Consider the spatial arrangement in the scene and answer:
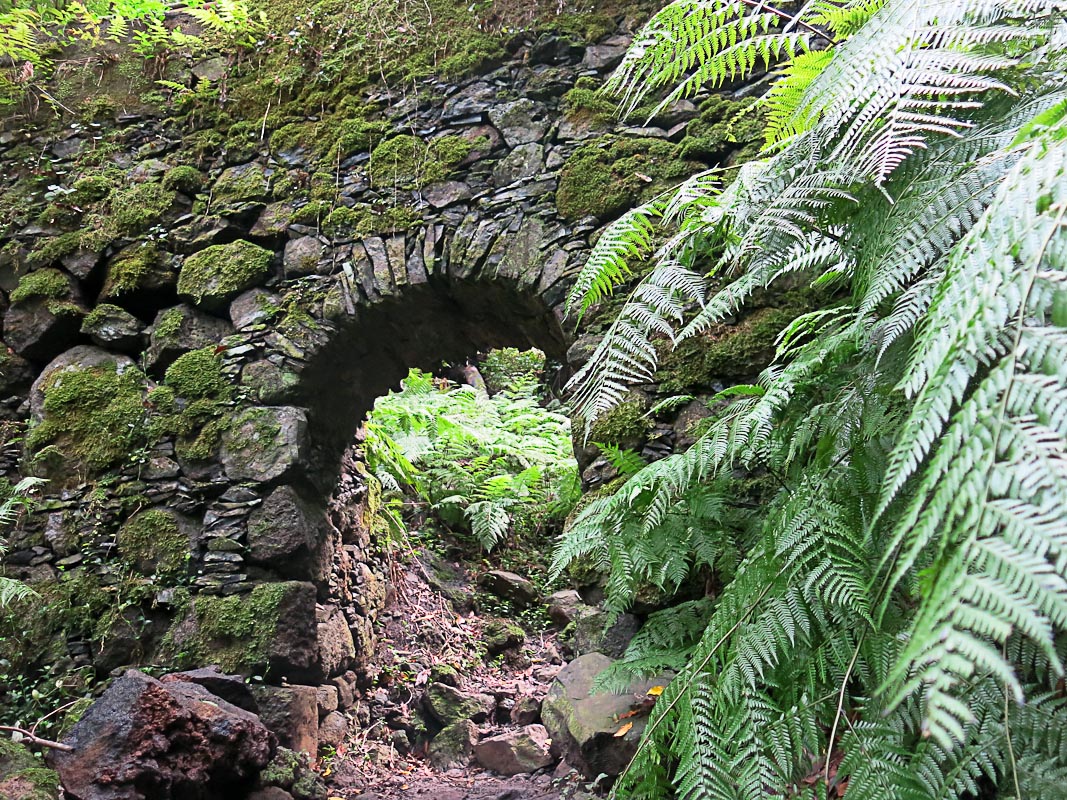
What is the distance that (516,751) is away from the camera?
3611 millimetres

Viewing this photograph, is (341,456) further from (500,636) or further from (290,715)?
(500,636)

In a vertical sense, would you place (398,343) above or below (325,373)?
above

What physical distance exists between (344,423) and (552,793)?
2.14m

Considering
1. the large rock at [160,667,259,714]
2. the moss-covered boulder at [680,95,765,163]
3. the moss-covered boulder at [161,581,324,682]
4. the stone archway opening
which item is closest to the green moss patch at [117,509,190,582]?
the moss-covered boulder at [161,581,324,682]

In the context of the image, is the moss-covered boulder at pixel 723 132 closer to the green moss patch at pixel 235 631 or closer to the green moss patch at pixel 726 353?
the green moss patch at pixel 726 353

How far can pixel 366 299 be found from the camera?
3.62 metres

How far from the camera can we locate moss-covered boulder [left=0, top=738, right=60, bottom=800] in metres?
2.13

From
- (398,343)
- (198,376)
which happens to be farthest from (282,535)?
(398,343)

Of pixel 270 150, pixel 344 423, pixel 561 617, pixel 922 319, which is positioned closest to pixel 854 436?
pixel 922 319

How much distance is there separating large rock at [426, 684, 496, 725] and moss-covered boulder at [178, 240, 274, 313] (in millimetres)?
2396

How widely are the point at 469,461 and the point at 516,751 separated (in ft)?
9.67

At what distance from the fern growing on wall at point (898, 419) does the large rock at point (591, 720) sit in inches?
30.7

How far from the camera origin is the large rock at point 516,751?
3525 millimetres

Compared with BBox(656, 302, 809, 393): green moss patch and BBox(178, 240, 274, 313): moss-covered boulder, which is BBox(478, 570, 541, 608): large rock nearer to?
BBox(178, 240, 274, 313): moss-covered boulder
